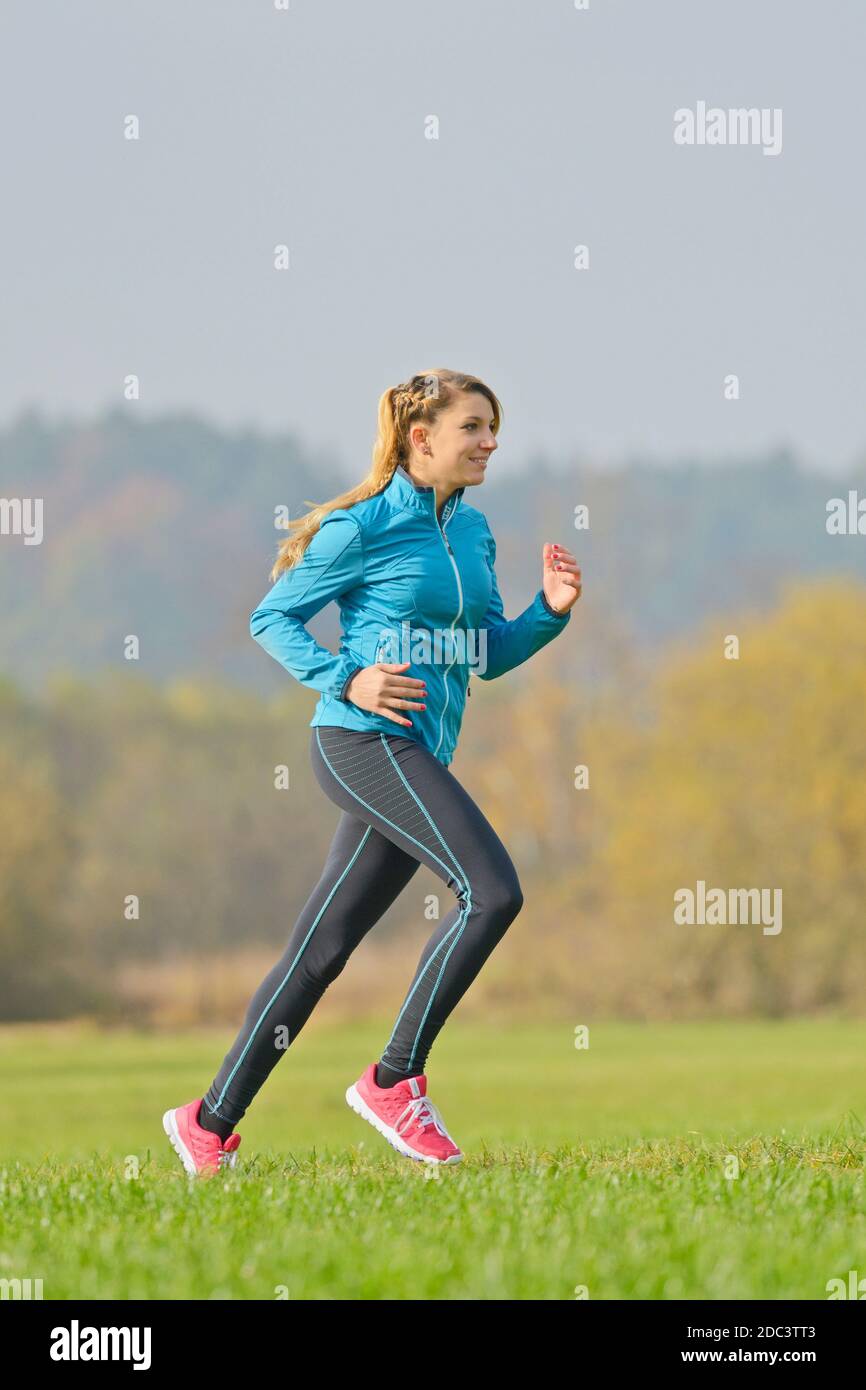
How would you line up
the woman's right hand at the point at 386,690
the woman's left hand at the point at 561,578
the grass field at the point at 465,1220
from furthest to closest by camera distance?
the woman's left hand at the point at 561,578 → the woman's right hand at the point at 386,690 → the grass field at the point at 465,1220

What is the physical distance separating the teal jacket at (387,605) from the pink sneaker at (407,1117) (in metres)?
1.06

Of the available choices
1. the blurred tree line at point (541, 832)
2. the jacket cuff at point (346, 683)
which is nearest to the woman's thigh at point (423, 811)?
the jacket cuff at point (346, 683)

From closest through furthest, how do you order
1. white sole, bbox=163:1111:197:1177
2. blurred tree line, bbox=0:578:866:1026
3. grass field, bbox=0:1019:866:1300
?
grass field, bbox=0:1019:866:1300 < white sole, bbox=163:1111:197:1177 < blurred tree line, bbox=0:578:866:1026

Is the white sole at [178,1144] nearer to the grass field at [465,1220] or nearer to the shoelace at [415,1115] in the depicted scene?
the grass field at [465,1220]

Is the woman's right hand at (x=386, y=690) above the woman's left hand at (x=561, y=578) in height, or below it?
below

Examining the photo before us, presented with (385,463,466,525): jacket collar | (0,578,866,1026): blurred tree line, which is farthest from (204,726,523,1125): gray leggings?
(0,578,866,1026): blurred tree line

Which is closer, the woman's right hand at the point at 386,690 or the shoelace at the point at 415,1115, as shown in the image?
the woman's right hand at the point at 386,690

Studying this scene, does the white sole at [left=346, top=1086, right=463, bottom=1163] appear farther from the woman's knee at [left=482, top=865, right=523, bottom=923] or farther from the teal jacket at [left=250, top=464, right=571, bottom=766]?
the teal jacket at [left=250, top=464, right=571, bottom=766]

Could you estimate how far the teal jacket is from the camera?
4.98 metres

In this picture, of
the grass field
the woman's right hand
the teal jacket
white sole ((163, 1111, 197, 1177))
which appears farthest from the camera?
white sole ((163, 1111, 197, 1177))

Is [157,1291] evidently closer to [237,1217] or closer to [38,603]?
[237,1217]

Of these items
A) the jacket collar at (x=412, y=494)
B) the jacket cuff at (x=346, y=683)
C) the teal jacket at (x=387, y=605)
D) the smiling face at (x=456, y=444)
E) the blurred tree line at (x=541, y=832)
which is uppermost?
the smiling face at (x=456, y=444)

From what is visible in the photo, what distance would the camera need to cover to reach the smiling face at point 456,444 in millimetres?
5141
